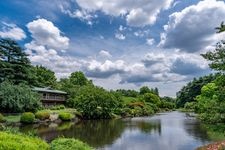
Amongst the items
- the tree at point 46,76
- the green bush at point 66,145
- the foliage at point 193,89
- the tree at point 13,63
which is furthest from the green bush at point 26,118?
the foliage at point 193,89

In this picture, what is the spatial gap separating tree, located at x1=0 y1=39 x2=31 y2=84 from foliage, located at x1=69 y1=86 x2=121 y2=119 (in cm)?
1110

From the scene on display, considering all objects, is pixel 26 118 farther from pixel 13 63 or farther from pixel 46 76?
pixel 46 76

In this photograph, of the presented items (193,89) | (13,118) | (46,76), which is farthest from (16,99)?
(193,89)

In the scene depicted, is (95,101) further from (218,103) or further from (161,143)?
(218,103)

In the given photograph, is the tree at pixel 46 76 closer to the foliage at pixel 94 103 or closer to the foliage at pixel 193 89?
the foliage at pixel 94 103

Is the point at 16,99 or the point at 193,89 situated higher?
the point at 193,89

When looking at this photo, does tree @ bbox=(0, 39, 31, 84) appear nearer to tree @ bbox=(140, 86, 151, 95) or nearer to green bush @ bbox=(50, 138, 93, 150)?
green bush @ bbox=(50, 138, 93, 150)

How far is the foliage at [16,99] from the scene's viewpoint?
4209 centimetres

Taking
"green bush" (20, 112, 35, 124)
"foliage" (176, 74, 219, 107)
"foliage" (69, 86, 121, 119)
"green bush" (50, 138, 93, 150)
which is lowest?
"green bush" (50, 138, 93, 150)

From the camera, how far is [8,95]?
42312 millimetres

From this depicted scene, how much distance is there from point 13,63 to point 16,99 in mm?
10678

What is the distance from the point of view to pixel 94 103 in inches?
2093

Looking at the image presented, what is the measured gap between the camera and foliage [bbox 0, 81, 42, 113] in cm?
4209

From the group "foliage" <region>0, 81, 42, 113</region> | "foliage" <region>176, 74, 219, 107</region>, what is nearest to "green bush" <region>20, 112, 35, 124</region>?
"foliage" <region>0, 81, 42, 113</region>
